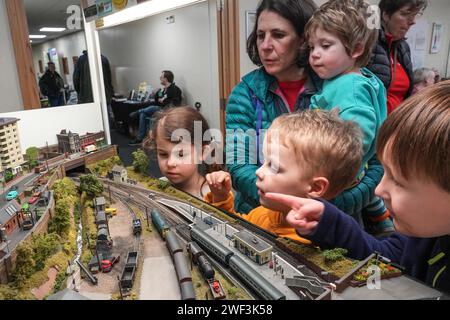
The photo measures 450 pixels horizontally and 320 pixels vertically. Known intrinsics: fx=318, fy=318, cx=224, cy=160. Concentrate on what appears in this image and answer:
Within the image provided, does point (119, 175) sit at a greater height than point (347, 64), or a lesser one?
lesser

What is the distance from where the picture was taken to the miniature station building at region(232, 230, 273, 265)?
1073 mm

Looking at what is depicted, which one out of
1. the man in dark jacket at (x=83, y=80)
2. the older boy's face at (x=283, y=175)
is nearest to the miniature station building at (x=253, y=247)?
the older boy's face at (x=283, y=175)

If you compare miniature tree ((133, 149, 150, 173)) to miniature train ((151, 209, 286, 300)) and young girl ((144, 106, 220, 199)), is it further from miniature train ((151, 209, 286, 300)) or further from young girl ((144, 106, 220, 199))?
miniature train ((151, 209, 286, 300))

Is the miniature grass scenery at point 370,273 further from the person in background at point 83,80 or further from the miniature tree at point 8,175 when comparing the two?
the person in background at point 83,80

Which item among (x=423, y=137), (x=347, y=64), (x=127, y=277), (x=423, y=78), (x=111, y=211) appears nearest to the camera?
(x=423, y=137)

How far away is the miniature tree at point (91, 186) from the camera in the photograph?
72.6 inches

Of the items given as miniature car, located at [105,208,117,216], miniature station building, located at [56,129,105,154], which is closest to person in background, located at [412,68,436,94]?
miniature car, located at [105,208,117,216]

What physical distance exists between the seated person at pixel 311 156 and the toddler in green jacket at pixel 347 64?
12cm

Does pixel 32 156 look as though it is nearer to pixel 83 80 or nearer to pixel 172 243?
pixel 83 80

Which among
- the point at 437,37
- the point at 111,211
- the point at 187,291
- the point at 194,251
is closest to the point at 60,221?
the point at 111,211

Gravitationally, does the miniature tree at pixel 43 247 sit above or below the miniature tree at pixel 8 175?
below

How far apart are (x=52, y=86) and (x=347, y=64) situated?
2607 millimetres

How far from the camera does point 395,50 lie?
84.8 inches

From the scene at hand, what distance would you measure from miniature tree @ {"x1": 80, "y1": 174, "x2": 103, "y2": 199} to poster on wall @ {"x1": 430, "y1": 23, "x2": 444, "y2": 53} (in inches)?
195
